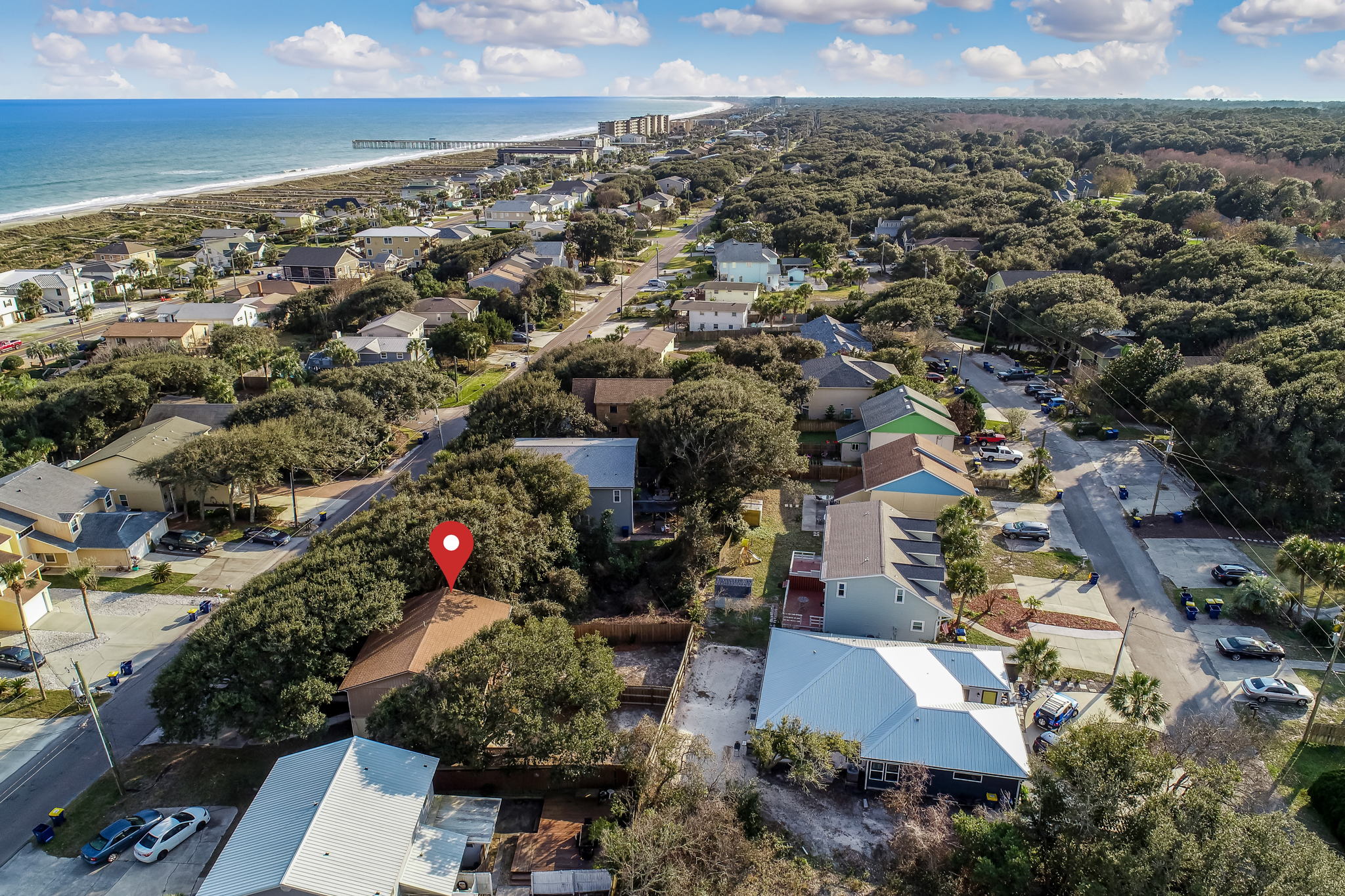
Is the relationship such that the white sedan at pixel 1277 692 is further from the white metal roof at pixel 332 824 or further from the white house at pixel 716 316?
the white house at pixel 716 316

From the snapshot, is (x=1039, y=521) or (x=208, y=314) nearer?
(x=1039, y=521)

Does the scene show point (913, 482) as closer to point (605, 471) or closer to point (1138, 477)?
point (605, 471)

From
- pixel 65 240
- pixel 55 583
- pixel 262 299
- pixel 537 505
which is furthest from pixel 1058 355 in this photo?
pixel 65 240

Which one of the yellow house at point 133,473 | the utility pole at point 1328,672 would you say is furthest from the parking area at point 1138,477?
the yellow house at point 133,473

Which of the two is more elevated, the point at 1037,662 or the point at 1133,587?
the point at 1037,662

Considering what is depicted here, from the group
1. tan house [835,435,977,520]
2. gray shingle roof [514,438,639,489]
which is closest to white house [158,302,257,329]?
gray shingle roof [514,438,639,489]

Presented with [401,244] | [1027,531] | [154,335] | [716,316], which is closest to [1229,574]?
[1027,531]
